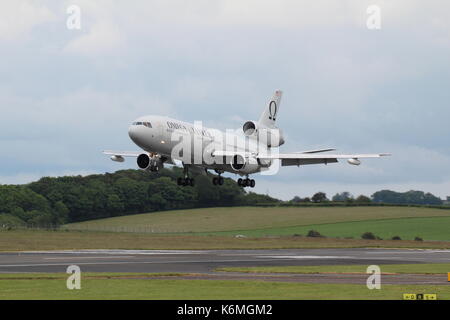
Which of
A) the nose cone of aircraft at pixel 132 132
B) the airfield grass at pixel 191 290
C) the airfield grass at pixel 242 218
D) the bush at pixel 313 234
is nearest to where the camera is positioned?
the airfield grass at pixel 191 290

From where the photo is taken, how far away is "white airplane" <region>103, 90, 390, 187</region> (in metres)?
75.3

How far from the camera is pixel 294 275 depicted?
56375mm

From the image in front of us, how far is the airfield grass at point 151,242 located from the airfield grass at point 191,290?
4676 centimetres

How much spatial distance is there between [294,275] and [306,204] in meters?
114

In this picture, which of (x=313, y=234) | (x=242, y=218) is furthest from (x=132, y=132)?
(x=242, y=218)

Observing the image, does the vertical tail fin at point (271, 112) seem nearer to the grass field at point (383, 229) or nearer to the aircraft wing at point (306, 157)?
the aircraft wing at point (306, 157)

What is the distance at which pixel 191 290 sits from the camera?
45.2 metres

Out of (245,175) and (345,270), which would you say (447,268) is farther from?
(245,175)

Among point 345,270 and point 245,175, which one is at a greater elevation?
point 245,175

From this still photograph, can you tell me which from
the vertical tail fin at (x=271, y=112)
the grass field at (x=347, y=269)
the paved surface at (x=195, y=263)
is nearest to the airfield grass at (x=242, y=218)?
the vertical tail fin at (x=271, y=112)

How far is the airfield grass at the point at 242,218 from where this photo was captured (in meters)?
149

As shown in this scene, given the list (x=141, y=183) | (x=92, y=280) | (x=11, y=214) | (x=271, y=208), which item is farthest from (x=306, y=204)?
(x=92, y=280)

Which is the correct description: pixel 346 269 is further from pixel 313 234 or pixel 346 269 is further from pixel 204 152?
pixel 313 234
